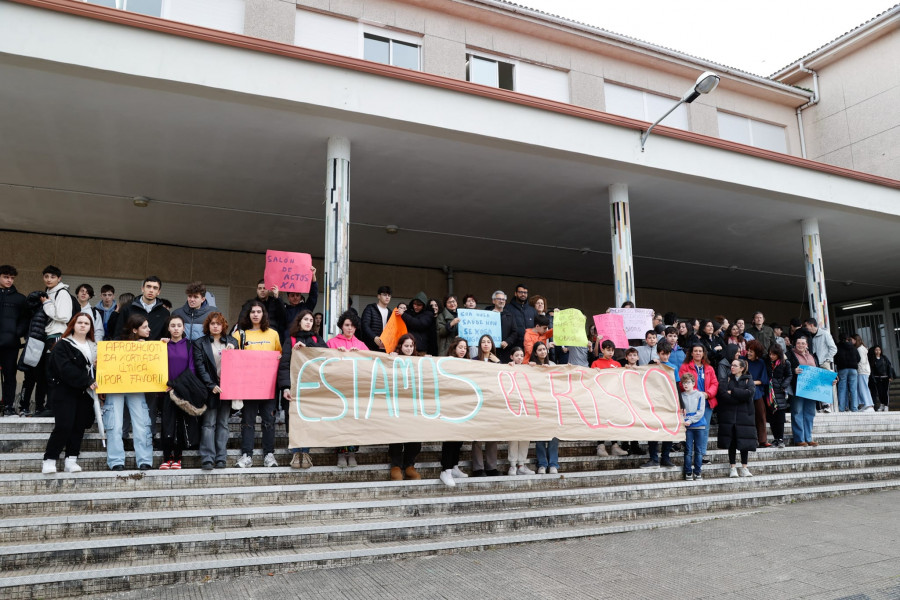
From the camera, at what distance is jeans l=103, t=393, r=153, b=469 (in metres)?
6.02

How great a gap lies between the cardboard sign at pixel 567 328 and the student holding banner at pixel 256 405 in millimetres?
3795

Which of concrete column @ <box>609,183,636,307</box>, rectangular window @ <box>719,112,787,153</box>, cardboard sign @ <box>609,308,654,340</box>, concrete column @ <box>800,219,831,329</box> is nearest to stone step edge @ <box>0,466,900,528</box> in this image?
cardboard sign @ <box>609,308,654,340</box>

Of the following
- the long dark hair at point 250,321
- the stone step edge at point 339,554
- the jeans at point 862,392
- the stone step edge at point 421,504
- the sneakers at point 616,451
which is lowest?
the stone step edge at point 339,554

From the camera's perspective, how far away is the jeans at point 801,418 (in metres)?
9.84

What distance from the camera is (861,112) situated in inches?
689

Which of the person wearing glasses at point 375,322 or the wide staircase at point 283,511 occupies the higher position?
the person wearing glasses at point 375,322

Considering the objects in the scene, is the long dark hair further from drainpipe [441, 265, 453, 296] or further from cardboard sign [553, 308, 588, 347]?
drainpipe [441, 265, 453, 296]

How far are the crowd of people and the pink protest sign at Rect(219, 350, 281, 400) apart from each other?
120mm

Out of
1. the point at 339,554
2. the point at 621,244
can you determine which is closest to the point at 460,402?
the point at 339,554

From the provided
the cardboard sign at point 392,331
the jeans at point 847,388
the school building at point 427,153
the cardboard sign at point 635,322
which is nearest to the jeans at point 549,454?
the cardboard sign at point 392,331

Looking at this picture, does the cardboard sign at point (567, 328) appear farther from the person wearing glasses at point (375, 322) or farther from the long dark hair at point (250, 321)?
the long dark hair at point (250, 321)

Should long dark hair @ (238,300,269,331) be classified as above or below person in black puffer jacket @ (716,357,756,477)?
Result: above

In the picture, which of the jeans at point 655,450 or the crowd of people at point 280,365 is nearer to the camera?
the crowd of people at point 280,365

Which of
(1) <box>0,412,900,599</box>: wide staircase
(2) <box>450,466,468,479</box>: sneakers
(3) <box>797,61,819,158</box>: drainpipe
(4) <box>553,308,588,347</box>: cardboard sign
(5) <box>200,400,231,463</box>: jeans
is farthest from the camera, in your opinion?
(3) <box>797,61,819,158</box>: drainpipe
